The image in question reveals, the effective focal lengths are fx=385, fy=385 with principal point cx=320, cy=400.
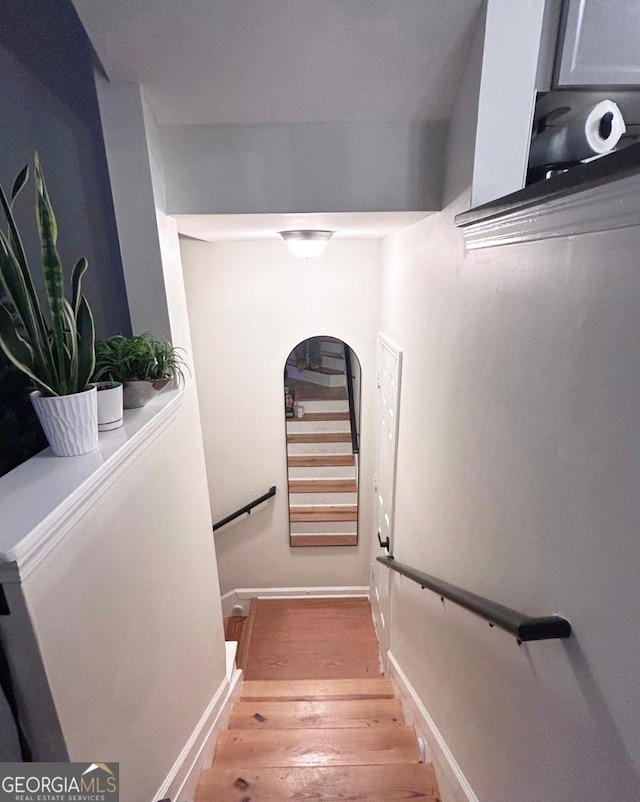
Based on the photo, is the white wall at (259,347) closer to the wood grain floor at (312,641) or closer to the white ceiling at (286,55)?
the wood grain floor at (312,641)

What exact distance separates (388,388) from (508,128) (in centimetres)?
148

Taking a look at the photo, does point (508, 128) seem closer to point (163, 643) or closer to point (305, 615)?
point (163, 643)

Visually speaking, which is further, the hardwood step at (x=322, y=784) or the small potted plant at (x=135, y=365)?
the hardwood step at (x=322, y=784)

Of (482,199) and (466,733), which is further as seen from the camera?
(466,733)

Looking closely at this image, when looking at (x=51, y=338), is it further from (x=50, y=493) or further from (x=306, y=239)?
(x=306, y=239)

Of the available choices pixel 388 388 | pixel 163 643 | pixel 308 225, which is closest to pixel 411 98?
pixel 308 225

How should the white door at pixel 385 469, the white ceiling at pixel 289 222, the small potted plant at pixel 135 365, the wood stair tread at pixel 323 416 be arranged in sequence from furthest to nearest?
the wood stair tread at pixel 323 416 → the white door at pixel 385 469 → the white ceiling at pixel 289 222 → the small potted plant at pixel 135 365

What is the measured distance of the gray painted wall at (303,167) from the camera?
1.38 m

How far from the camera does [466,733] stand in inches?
49.2

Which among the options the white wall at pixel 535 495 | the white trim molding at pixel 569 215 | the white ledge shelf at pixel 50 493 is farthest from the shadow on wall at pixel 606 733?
the white ledge shelf at pixel 50 493

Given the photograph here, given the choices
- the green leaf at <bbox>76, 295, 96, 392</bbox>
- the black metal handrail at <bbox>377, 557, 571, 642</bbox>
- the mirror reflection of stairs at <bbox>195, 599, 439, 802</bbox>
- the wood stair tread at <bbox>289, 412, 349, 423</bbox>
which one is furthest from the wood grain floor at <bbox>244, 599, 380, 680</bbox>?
the green leaf at <bbox>76, 295, 96, 392</bbox>

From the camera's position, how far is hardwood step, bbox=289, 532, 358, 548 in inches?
132

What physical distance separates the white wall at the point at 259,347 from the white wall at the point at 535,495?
4.02 feet

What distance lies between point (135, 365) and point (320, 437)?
220 cm
